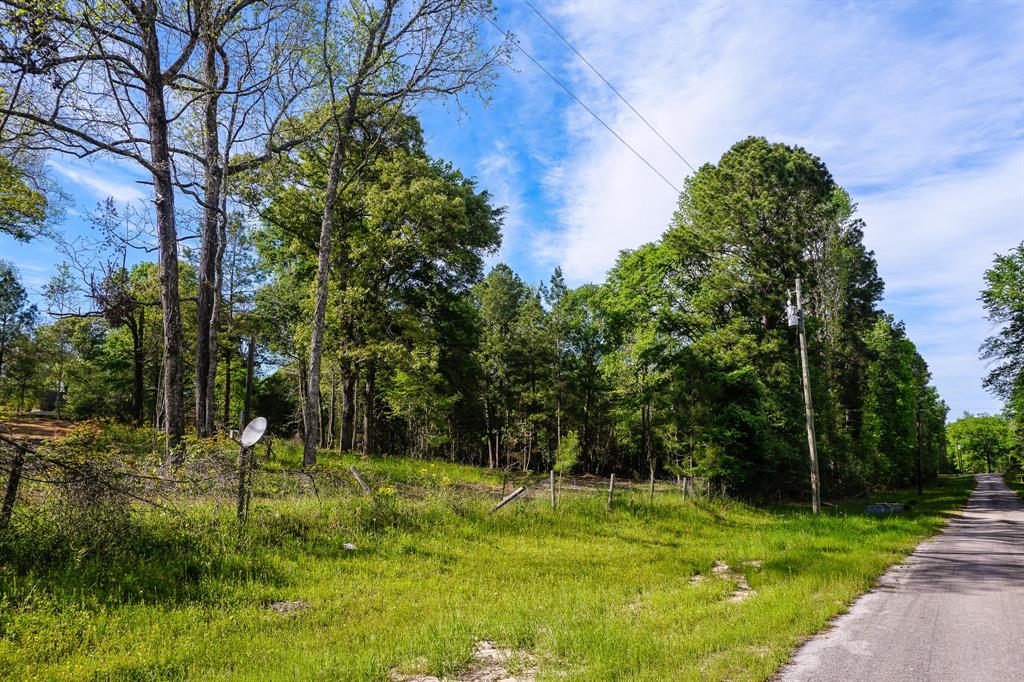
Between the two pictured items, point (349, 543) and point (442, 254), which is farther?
point (442, 254)

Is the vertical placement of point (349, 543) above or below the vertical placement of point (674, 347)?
below

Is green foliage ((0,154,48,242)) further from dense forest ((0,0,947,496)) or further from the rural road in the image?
the rural road

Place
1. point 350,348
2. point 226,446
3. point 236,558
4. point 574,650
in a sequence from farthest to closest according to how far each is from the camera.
→ point 350,348, point 226,446, point 236,558, point 574,650

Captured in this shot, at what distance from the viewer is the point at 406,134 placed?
25.4 metres

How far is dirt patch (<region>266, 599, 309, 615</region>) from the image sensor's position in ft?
22.5

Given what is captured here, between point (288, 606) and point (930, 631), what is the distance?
8.02 metres

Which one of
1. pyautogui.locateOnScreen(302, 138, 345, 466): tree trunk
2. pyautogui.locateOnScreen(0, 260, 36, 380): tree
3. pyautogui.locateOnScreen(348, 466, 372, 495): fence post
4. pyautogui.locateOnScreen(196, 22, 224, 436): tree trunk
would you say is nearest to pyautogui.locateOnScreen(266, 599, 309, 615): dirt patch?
pyautogui.locateOnScreen(348, 466, 372, 495): fence post

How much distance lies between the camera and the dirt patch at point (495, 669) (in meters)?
5.07

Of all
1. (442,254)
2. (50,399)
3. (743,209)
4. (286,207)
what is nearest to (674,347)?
(743,209)

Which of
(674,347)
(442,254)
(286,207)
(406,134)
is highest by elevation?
(406,134)

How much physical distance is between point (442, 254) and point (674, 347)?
11.1 metres

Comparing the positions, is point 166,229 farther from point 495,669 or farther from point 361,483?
point 495,669

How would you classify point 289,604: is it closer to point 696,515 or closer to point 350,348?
point 696,515

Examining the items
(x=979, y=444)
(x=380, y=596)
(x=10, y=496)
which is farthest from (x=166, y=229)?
(x=979, y=444)
